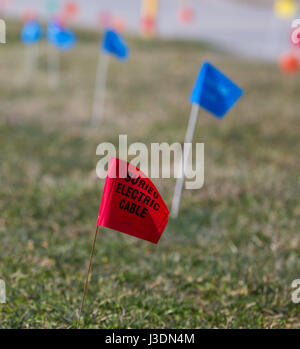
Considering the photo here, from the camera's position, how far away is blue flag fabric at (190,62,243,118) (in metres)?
3.29

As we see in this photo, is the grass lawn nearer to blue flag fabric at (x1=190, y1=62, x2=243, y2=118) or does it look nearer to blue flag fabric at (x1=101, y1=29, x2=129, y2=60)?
blue flag fabric at (x1=190, y1=62, x2=243, y2=118)

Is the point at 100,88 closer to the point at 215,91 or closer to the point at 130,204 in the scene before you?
the point at 215,91

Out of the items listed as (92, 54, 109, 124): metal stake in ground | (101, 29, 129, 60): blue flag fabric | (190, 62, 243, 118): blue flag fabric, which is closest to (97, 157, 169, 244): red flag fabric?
(190, 62, 243, 118): blue flag fabric

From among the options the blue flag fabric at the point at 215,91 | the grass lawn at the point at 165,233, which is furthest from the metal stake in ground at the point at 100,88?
the blue flag fabric at the point at 215,91

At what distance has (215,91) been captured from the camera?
3387 millimetres

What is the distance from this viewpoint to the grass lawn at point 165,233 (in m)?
2.66

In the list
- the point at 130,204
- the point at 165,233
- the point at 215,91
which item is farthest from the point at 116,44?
the point at 130,204

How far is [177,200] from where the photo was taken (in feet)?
13.4

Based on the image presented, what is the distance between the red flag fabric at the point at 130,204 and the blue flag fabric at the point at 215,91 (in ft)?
4.56

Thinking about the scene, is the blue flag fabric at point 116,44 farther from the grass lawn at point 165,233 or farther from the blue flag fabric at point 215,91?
the blue flag fabric at point 215,91

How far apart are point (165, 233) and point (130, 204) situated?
1607 mm

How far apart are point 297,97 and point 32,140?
5.18 meters
